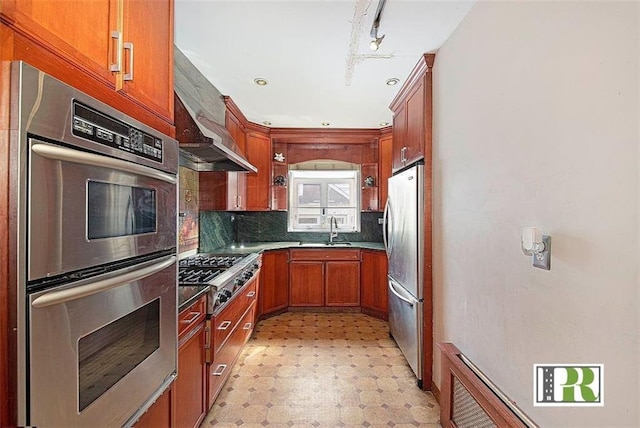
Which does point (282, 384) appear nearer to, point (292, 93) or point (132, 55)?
point (132, 55)

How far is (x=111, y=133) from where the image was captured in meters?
0.95

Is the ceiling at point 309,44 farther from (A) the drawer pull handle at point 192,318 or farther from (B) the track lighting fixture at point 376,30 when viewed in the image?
(A) the drawer pull handle at point 192,318

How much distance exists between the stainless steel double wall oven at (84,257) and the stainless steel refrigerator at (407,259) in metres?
1.77

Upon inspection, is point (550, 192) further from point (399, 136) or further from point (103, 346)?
point (399, 136)

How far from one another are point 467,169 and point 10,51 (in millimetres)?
1914

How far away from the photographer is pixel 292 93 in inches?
121

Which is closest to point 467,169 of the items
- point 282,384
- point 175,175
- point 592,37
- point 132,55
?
point 592,37

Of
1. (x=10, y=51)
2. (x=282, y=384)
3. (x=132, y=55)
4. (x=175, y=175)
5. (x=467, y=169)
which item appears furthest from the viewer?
(x=282, y=384)

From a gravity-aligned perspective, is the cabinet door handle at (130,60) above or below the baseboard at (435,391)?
above

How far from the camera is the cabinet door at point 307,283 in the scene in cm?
418

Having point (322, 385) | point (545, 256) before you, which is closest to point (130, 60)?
point (545, 256)

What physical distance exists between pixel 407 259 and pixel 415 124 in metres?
1.08

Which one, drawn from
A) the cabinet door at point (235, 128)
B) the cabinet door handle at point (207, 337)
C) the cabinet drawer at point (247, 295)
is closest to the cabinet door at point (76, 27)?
the cabinet door handle at point (207, 337)

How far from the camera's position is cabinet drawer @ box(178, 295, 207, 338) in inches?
62.1
